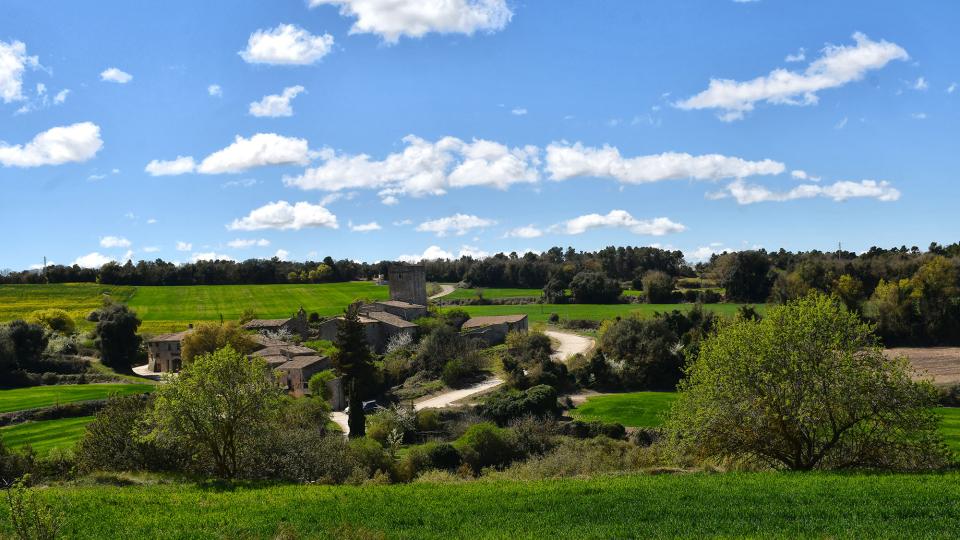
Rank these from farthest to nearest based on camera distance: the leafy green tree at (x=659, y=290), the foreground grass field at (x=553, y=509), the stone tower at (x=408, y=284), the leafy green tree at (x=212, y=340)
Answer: the leafy green tree at (x=659, y=290) < the stone tower at (x=408, y=284) < the leafy green tree at (x=212, y=340) < the foreground grass field at (x=553, y=509)

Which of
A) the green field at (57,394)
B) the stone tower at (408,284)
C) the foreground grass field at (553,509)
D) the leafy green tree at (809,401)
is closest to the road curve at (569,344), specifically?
the stone tower at (408,284)

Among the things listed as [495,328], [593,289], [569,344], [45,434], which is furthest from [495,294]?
[45,434]

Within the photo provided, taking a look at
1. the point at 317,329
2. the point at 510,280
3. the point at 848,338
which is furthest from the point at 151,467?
the point at 510,280

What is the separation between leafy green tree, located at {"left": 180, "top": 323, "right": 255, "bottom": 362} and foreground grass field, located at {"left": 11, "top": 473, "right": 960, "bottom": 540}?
45.5 m

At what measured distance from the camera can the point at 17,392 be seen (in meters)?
55.6

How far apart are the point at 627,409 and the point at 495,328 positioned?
2805cm

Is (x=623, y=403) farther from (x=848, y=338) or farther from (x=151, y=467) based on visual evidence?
(x=151, y=467)

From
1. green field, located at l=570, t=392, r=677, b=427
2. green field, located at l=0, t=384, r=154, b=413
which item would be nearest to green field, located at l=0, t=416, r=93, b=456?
green field, located at l=0, t=384, r=154, b=413

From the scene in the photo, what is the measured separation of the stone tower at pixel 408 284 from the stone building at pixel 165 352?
2556cm

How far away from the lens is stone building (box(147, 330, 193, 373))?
72.2 meters

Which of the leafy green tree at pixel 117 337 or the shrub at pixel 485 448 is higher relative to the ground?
the leafy green tree at pixel 117 337

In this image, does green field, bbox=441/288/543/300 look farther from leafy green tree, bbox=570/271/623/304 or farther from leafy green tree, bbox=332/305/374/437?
leafy green tree, bbox=332/305/374/437

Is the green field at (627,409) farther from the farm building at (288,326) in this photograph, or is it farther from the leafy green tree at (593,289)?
the leafy green tree at (593,289)

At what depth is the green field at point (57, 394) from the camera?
5012cm
